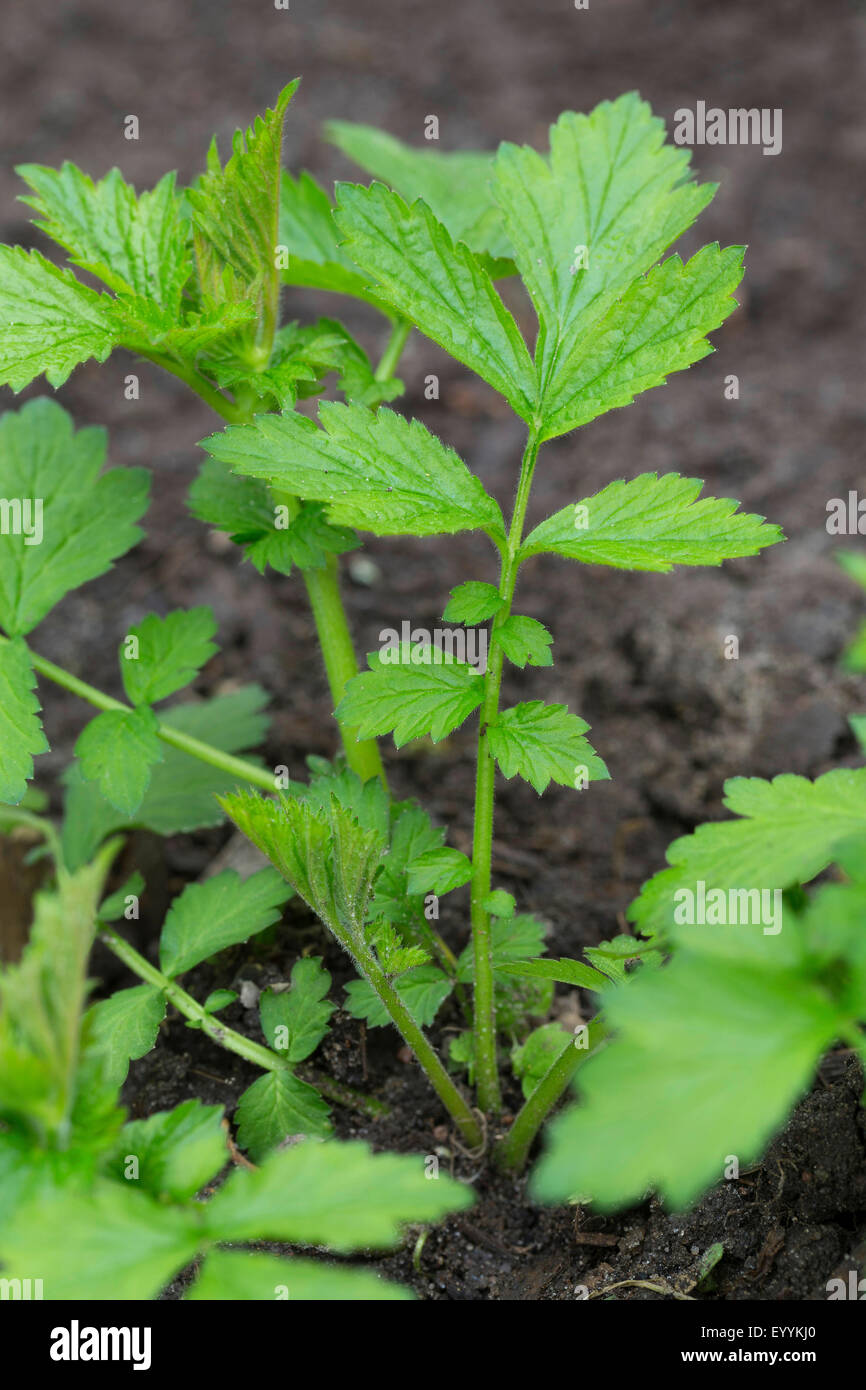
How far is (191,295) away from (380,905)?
3.15ft

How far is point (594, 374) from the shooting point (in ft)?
5.75

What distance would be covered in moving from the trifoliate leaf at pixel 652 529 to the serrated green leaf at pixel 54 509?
0.77 metres

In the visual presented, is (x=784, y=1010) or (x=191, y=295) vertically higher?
(x=191, y=295)

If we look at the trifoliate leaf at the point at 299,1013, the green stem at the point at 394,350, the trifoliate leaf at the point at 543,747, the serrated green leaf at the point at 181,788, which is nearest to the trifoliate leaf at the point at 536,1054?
the trifoliate leaf at the point at 299,1013

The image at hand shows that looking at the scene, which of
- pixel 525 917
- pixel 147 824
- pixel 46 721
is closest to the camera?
pixel 525 917

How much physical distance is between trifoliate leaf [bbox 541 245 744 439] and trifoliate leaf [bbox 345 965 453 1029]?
821 millimetres

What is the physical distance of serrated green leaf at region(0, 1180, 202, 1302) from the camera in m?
1.11

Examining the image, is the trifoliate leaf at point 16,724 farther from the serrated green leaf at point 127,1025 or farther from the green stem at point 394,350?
the green stem at point 394,350

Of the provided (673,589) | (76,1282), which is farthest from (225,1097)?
(673,589)

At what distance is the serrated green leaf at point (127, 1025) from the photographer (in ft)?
5.74

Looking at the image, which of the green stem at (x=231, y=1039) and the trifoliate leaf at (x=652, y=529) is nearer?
the trifoliate leaf at (x=652, y=529)
